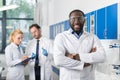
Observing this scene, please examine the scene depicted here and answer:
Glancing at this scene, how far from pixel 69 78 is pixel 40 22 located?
15.1ft

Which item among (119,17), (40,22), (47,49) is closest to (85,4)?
(47,49)

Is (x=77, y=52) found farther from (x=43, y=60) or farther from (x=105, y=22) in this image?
(x=43, y=60)

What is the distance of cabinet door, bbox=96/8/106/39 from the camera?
267 cm

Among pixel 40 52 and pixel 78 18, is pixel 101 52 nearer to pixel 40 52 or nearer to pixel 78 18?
pixel 78 18

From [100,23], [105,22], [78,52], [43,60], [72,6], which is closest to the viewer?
[78,52]

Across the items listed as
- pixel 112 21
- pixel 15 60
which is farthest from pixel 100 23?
pixel 15 60

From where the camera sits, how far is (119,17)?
7.62ft

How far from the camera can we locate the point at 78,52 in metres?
2.26

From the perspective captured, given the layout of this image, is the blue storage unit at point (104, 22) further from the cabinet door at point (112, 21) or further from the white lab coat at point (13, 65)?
the white lab coat at point (13, 65)

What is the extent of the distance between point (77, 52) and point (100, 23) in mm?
627

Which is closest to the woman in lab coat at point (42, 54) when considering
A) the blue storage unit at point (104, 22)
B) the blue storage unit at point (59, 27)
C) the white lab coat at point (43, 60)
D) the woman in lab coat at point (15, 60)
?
the white lab coat at point (43, 60)

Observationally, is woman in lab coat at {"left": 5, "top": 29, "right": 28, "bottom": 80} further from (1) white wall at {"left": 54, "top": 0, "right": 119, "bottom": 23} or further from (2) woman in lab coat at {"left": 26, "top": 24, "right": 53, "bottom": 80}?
(1) white wall at {"left": 54, "top": 0, "right": 119, "bottom": 23}

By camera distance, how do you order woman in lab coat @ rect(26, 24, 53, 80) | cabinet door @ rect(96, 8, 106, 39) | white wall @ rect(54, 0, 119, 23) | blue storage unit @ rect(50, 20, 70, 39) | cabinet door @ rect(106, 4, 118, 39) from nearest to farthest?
cabinet door @ rect(106, 4, 118, 39)
cabinet door @ rect(96, 8, 106, 39)
white wall @ rect(54, 0, 119, 23)
woman in lab coat @ rect(26, 24, 53, 80)
blue storage unit @ rect(50, 20, 70, 39)

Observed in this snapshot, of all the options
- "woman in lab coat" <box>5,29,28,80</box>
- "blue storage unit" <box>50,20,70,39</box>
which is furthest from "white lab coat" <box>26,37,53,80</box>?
"blue storage unit" <box>50,20,70,39</box>
